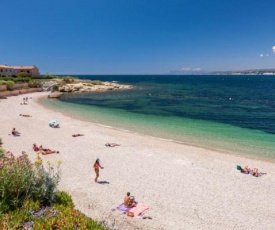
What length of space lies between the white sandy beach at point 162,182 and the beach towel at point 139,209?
0.82 feet

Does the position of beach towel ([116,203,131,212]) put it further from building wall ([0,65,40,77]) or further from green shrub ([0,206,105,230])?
building wall ([0,65,40,77])

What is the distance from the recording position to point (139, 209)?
1229 cm

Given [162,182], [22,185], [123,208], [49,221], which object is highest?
[22,185]

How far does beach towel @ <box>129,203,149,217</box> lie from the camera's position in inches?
473

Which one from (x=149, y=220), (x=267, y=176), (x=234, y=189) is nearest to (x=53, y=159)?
(x=149, y=220)

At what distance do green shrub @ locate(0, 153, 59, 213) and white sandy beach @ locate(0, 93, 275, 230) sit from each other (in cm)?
243

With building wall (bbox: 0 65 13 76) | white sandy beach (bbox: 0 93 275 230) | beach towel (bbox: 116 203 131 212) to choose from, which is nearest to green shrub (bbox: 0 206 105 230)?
white sandy beach (bbox: 0 93 275 230)

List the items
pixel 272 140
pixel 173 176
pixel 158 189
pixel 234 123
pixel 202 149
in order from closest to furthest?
pixel 158 189
pixel 173 176
pixel 202 149
pixel 272 140
pixel 234 123

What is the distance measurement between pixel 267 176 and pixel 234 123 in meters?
20.7

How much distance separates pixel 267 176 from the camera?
58.0ft

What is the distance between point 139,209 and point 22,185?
5253 mm

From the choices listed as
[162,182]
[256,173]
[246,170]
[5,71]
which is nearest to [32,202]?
[162,182]

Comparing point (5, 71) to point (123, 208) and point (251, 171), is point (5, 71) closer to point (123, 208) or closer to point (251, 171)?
point (251, 171)

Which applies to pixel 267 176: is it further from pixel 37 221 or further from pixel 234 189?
pixel 37 221
